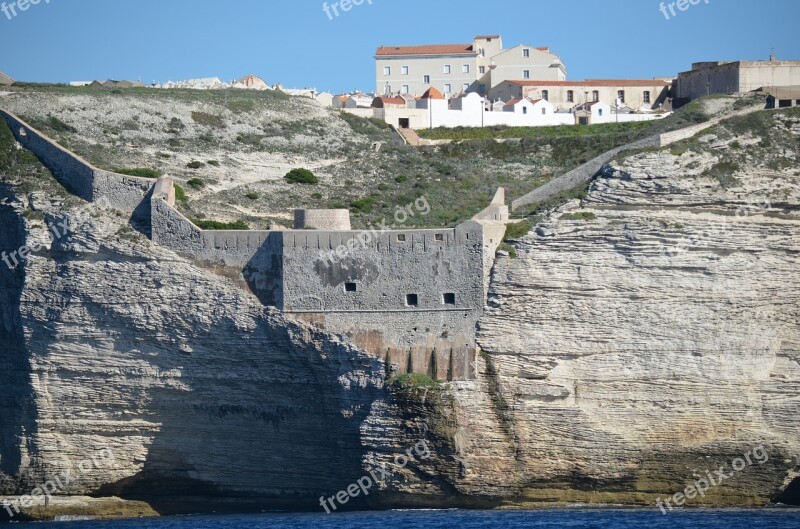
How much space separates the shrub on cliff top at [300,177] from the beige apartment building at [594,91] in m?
17.4

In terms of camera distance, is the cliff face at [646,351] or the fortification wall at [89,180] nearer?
the cliff face at [646,351]

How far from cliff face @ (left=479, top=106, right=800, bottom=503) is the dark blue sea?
1407 mm

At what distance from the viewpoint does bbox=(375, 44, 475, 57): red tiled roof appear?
287ft

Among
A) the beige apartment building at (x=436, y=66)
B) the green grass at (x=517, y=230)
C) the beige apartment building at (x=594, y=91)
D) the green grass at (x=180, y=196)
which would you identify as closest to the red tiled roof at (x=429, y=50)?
the beige apartment building at (x=436, y=66)

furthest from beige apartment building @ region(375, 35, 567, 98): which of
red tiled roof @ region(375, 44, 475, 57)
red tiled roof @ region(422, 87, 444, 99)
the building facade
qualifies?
the building facade

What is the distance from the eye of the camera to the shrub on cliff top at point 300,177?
214 feet

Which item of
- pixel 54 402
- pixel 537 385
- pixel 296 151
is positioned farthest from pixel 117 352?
pixel 296 151

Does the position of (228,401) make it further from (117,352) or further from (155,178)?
(155,178)

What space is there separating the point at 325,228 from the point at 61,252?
777 centimetres

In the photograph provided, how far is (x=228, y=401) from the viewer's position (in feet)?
179

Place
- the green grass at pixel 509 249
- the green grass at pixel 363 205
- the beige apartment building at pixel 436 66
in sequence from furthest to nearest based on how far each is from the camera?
1. the beige apartment building at pixel 436 66
2. the green grass at pixel 363 205
3. the green grass at pixel 509 249

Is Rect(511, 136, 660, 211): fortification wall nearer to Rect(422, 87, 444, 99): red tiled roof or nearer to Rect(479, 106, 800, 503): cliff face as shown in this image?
Rect(479, 106, 800, 503): cliff face
